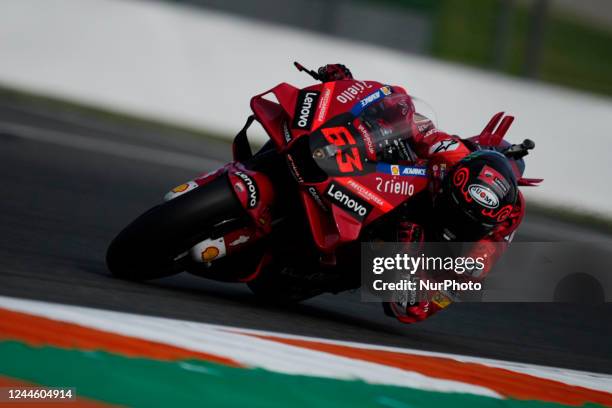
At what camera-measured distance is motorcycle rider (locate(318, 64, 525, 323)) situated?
4727mm

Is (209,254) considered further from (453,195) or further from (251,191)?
(453,195)

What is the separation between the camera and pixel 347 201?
468cm

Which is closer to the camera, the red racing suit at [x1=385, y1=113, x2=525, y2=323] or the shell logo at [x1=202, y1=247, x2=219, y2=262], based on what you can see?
→ the shell logo at [x1=202, y1=247, x2=219, y2=262]

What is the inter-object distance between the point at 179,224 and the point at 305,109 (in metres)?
0.80

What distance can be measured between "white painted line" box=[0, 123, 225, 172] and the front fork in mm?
5826

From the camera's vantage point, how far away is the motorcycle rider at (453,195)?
186 inches

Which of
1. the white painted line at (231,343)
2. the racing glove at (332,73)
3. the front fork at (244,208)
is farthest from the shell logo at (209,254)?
the racing glove at (332,73)

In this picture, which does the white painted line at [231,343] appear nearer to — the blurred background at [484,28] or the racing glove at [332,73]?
the racing glove at [332,73]

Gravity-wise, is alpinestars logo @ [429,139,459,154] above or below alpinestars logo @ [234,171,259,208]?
above

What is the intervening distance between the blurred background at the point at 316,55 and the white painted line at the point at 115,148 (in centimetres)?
92

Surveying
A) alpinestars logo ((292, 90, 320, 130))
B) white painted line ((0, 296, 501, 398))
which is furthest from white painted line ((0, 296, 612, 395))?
alpinestars logo ((292, 90, 320, 130))

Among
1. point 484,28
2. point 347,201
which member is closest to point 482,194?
point 347,201

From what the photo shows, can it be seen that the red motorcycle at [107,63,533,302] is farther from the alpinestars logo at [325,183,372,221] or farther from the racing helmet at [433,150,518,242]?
the racing helmet at [433,150,518,242]

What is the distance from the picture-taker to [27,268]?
4891mm
